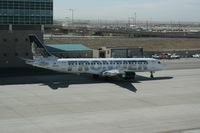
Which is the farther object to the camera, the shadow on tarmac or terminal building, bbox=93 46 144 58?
terminal building, bbox=93 46 144 58

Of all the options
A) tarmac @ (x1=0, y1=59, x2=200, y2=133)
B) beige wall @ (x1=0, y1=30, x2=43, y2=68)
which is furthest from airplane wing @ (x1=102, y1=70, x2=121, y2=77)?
beige wall @ (x1=0, y1=30, x2=43, y2=68)

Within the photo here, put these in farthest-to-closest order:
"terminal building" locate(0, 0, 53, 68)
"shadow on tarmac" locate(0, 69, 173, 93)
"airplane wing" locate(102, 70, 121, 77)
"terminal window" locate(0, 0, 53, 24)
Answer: "terminal building" locate(0, 0, 53, 68), "terminal window" locate(0, 0, 53, 24), "airplane wing" locate(102, 70, 121, 77), "shadow on tarmac" locate(0, 69, 173, 93)

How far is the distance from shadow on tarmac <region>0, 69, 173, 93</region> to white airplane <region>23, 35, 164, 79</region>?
4.21 feet

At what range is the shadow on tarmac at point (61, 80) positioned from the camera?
61.0 meters

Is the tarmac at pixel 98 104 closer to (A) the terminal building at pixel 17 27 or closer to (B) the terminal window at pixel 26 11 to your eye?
(A) the terminal building at pixel 17 27

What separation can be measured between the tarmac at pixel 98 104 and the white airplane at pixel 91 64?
1.53 m

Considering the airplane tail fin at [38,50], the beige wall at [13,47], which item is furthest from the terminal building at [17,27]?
the airplane tail fin at [38,50]

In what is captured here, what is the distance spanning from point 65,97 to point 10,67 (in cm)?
3060

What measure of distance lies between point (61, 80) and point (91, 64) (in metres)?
5.18

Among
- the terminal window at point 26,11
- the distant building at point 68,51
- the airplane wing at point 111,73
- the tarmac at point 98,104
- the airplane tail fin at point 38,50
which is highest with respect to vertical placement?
the terminal window at point 26,11

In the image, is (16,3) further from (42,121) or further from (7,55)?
(42,121)

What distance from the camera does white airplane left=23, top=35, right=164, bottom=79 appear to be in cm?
6241

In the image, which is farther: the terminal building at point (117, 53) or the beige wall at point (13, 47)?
the terminal building at point (117, 53)

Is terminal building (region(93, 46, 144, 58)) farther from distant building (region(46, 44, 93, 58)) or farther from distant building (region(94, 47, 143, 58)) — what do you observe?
distant building (region(46, 44, 93, 58))
